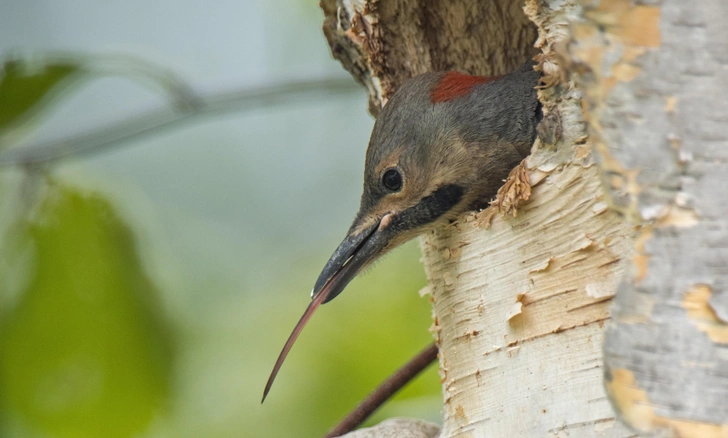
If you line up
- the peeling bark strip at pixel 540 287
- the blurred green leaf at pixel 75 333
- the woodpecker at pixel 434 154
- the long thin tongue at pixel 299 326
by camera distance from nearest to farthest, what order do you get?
the peeling bark strip at pixel 540 287, the long thin tongue at pixel 299 326, the woodpecker at pixel 434 154, the blurred green leaf at pixel 75 333

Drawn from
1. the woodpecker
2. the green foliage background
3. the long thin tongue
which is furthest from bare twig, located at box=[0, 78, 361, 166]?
the long thin tongue

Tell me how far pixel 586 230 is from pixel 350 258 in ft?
2.30

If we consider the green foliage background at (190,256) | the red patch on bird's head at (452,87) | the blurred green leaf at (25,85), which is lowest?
the green foliage background at (190,256)

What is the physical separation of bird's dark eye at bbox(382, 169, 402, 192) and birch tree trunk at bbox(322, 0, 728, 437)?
17cm

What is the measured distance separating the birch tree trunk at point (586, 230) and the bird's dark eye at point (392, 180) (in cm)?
17

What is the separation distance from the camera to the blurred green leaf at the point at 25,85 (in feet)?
7.50

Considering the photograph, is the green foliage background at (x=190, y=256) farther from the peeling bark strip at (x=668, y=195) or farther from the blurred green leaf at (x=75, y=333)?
the peeling bark strip at (x=668, y=195)

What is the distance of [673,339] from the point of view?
983mm

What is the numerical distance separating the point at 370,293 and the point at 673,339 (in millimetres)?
2832

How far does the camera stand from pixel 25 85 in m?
2.31

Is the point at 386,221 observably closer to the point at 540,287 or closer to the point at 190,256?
the point at 540,287

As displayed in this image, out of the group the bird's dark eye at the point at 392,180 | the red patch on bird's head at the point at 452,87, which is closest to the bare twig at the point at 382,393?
the bird's dark eye at the point at 392,180

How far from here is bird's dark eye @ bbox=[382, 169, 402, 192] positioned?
6.59 ft

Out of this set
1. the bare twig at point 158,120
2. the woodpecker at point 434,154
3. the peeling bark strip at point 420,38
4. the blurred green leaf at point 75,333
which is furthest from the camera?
the bare twig at point 158,120
